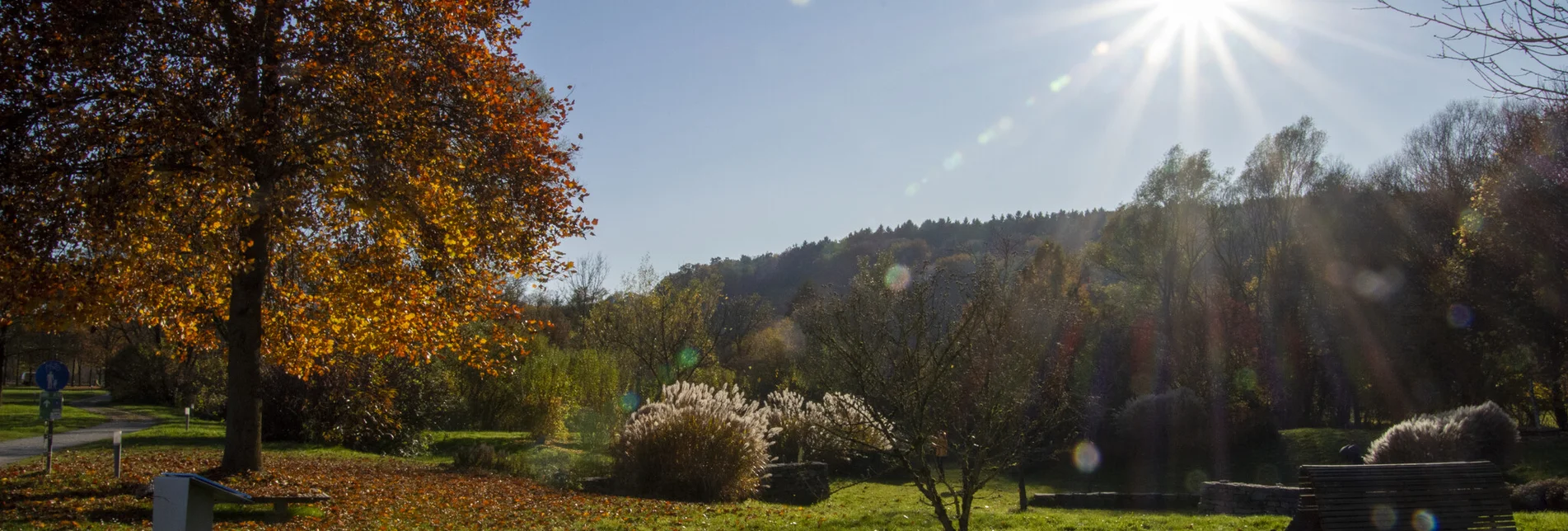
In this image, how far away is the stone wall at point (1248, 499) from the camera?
12336 millimetres

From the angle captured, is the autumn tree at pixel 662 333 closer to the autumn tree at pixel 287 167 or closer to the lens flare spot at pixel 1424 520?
the autumn tree at pixel 287 167

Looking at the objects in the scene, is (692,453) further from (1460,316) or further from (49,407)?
(1460,316)

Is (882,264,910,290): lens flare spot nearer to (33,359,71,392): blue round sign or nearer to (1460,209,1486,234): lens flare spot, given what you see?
(33,359,71,392): blue round sign

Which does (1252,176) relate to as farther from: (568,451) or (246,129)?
(246,129)

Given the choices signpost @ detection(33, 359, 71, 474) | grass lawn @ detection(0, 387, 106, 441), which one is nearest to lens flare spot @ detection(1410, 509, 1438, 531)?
signpost @ detection(33, 359, 71, 474)

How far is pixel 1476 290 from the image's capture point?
2188 centimetres

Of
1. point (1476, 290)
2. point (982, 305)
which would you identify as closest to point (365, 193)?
point (982, 305)

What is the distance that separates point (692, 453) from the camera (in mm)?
13812

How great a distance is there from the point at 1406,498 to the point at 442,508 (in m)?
9.33

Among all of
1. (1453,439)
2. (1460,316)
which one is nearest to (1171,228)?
(1460,316)

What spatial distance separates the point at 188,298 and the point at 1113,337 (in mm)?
28740

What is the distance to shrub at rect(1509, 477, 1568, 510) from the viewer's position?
11.0 m

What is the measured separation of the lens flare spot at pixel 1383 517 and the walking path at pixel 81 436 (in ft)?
49.4

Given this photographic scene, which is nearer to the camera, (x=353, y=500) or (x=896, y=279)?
(x=896, y=279)
